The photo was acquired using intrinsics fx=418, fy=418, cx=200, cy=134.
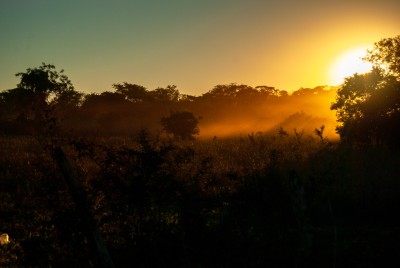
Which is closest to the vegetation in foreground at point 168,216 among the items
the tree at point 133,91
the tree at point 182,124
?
the tree at point 182,124

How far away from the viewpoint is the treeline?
1283 inches

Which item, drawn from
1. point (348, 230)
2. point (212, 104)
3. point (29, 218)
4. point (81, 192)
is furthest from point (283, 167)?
point (212, 104)

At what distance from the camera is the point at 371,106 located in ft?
79.8

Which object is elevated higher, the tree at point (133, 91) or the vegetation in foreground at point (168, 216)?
the tree at point (133, 91)

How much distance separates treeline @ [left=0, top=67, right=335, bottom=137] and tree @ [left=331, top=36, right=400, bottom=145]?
12170 millimetres

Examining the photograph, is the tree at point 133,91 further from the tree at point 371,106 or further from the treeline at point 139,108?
the tree at point 371,106

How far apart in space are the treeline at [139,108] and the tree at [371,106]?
1217 centimetres

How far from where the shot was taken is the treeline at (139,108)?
107ft

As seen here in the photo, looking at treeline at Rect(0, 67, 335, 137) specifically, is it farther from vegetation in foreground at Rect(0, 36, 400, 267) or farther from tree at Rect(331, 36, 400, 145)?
→ tree at Rect(331, 36, 400, 145)

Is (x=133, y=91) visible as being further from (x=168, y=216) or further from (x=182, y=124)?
(x=168, y=216)

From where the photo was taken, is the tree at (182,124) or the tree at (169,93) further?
the tree at (169,93)

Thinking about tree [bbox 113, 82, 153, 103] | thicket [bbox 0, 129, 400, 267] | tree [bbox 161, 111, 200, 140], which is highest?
tree [bbox 113, 82, 153, 103]

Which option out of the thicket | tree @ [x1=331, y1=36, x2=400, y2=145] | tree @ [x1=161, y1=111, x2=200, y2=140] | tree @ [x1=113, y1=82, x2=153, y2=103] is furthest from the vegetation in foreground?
tree @ [x1=113, y1=82, x2=153, y2=103]

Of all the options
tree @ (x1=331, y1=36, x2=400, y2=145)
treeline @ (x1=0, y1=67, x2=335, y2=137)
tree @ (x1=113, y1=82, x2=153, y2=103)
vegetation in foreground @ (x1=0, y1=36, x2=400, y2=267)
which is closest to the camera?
vegetation in foreground @ (x1=0, y1=36, x2=400, y2=267)
